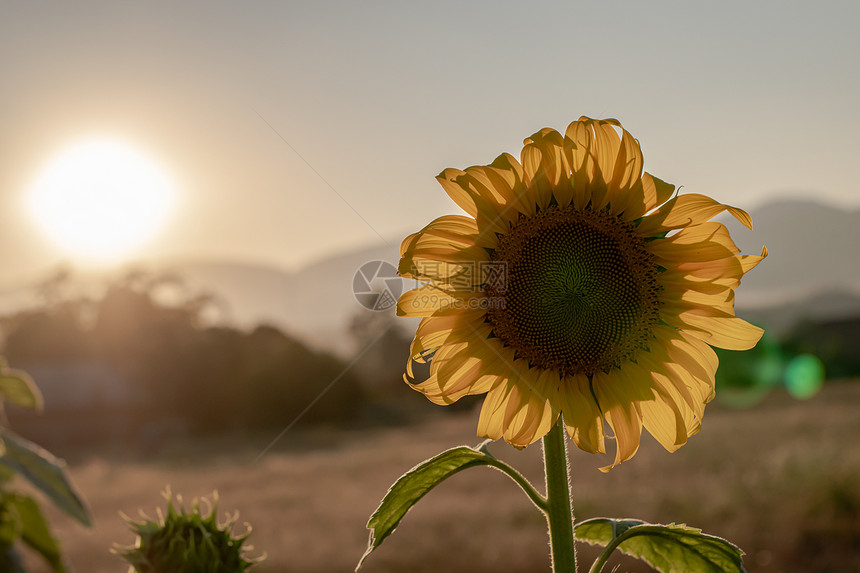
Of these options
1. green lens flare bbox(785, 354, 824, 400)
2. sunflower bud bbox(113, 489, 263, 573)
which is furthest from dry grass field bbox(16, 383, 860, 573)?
green lens flare bbox(785, 354, 824, 400)

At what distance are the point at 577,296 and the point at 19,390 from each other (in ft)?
6.06

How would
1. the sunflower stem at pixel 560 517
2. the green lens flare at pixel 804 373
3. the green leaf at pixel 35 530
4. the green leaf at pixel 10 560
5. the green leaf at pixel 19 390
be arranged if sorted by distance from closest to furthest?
the green leaf at pixel 10 560
the green leaf at pixel 35 530
the green leaf at pixel 19 390
the sunflower stem at pixel 560 517
the green lens flare at pixel 804 373

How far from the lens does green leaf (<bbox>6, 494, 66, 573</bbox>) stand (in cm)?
115

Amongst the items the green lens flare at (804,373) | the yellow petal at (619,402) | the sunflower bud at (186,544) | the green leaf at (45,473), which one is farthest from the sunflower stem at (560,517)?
the green lens flare at (804,373)

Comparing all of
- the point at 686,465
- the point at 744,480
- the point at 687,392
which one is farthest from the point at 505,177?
the point at 686,465

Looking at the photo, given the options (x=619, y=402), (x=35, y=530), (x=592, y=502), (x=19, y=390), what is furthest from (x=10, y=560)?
(x=592, y=502)

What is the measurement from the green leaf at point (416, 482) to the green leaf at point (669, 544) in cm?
50

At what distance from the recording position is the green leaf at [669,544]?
2.13 metres

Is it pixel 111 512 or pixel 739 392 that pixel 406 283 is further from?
pixel 739 392

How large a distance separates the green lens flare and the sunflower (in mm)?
27721

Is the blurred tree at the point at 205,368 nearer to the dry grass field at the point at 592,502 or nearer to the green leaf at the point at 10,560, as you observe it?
the dry grass field at the point at 592,502

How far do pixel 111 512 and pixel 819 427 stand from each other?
15.7 m

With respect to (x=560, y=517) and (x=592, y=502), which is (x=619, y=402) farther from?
(x=592, y=502)

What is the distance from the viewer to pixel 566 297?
8.56 ft
